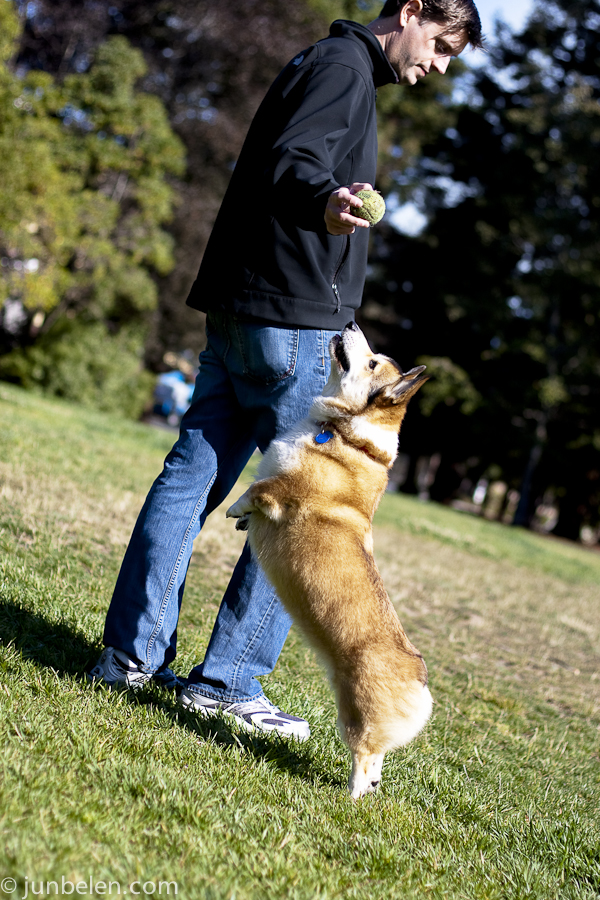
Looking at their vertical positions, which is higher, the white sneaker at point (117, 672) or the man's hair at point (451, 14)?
the man's hair at point (451, 14)

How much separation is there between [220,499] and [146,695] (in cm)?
82

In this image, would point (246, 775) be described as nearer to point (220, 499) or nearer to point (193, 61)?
point (220, 499)

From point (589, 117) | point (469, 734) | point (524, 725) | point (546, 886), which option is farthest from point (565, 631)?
point (589, 117)

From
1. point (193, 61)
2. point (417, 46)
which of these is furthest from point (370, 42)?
point (193, 61)

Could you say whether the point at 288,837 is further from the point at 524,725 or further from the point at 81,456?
the point at 81,456

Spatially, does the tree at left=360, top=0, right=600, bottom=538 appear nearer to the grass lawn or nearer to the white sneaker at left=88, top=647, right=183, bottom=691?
the grass lawn

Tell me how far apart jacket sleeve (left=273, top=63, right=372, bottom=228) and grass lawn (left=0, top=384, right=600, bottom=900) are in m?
1.89

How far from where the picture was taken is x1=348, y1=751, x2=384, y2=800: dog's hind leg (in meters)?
2.57

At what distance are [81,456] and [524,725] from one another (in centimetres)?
564

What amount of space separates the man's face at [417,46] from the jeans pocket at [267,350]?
4.03ft

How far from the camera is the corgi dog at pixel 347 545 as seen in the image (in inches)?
101

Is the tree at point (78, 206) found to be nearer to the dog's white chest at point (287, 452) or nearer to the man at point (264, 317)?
the man at point (264, 317)

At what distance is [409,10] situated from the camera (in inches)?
117

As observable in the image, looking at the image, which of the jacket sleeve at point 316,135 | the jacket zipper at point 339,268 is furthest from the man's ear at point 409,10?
the jacket zipper at point 339,268
